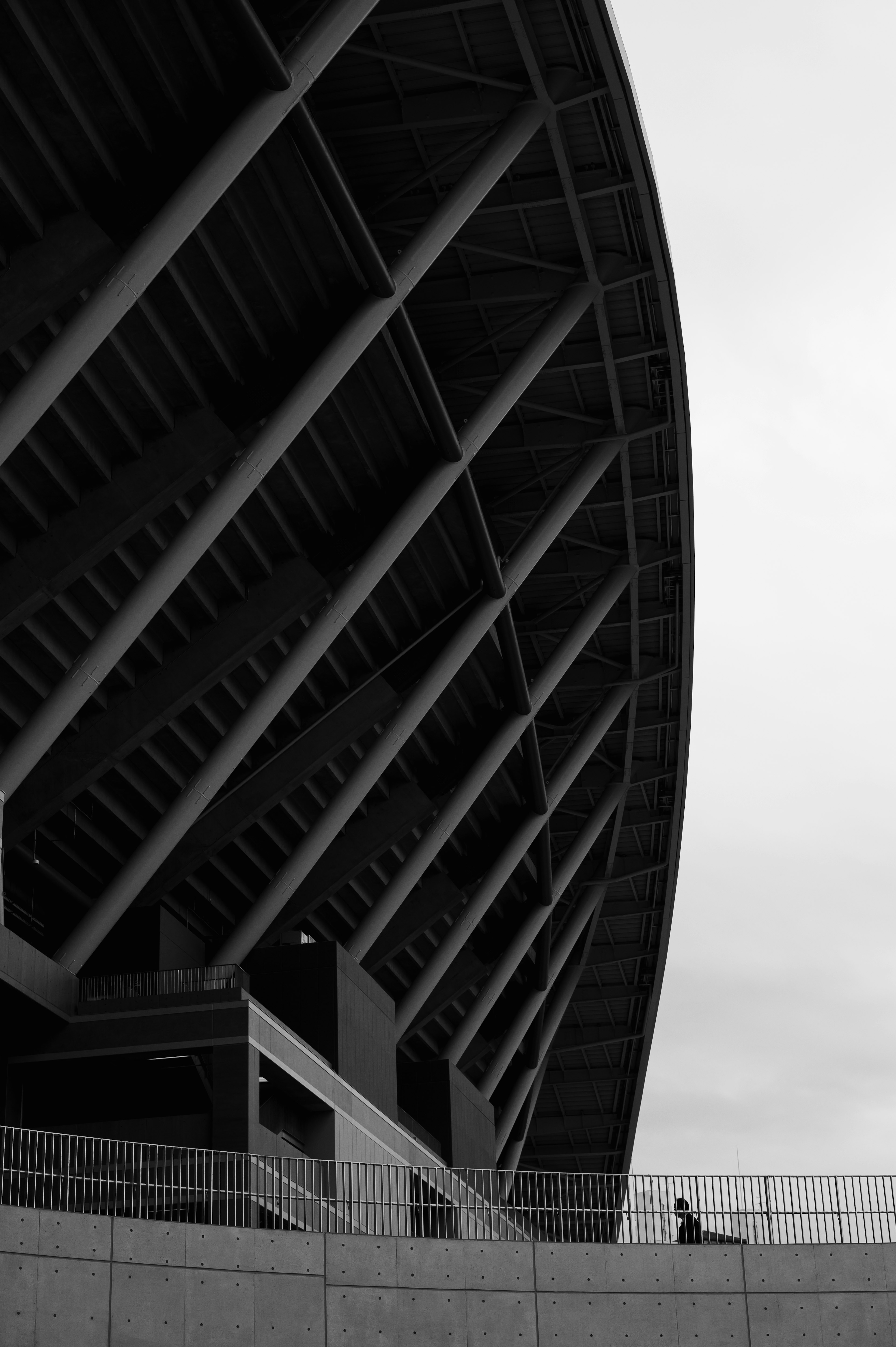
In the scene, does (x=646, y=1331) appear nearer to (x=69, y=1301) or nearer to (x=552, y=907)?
(x=69, y=1301)

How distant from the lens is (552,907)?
52000mm

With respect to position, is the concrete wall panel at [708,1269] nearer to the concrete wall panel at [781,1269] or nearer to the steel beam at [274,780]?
the concrete wall panel at [781,1269]

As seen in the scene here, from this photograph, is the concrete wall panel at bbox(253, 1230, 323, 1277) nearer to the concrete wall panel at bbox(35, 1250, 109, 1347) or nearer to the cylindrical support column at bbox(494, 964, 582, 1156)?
the concrete wall panel at bbox(35, 1250, 109, 1347)

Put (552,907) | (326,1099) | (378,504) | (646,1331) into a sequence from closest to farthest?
(646,1331)
(326,1099)
(378,504)
(552,907)

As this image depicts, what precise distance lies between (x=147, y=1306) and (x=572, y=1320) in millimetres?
5798

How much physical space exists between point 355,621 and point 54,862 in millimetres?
8008

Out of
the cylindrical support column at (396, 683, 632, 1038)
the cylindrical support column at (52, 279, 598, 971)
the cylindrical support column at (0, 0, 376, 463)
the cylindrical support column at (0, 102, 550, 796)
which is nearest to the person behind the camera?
the cylindrical support column at (0, 0, 376, 463)

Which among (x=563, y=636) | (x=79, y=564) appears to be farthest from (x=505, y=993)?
(x=79, y=564)

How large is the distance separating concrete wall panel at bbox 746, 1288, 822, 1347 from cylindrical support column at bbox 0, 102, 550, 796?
13.2 m

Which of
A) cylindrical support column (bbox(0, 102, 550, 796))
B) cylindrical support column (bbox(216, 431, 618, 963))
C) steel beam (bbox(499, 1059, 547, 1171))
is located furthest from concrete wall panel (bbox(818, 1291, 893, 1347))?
steel beam (bbox(499, 1059, 547, 1171))

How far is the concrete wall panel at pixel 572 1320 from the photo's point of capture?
23.3 meters

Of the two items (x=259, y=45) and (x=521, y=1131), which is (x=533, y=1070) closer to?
(x=521, y=1131)

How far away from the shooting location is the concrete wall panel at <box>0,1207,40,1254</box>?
20156 millimetres

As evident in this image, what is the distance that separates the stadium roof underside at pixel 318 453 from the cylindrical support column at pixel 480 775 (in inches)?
3.6
